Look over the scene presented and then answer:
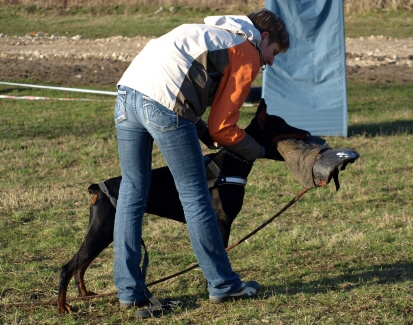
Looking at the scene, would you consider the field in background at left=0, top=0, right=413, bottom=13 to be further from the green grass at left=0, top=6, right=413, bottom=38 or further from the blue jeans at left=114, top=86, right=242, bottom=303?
the blue jeans at left=114, top=86, right=242, bottom=303

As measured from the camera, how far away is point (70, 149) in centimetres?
980

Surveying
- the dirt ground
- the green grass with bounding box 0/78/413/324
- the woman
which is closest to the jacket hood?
the woman

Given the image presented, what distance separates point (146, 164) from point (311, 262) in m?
1.73

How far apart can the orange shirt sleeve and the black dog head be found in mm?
600

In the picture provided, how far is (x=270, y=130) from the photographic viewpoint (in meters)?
4.62

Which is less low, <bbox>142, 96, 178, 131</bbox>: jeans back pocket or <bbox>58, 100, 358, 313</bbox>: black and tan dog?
<bbox>142, 96, 178, 131</bbox>: jeans back pocket

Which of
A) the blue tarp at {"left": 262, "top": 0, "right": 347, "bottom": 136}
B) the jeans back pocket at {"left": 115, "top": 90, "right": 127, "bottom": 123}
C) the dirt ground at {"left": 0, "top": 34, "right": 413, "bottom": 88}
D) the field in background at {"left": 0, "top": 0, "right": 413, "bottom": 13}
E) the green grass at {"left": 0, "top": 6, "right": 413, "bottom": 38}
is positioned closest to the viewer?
the jeans back pocket at {"left": 115, "top": 90, "right": 127, "bottom": 123}

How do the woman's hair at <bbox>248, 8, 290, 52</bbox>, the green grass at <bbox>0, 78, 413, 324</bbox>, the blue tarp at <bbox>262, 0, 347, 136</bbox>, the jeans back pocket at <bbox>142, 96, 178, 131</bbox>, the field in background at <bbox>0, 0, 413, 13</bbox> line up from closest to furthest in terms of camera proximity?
the jeans back pocket at <bbox>142, 96, 178, 131</bbox> < the woman's hair at <bbox>248, 8, 290, 52</bbox> < the green grass at <bbox>0, 78, 413, 324</bbox> < the blue tarp at <bbox>262, 0, 347, 136</bbox> < the field in background at <bbox>0, 0, 413, 13</bbox>

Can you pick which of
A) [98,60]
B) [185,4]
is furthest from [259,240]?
[185,4]

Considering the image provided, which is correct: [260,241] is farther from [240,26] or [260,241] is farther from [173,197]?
[240,26]

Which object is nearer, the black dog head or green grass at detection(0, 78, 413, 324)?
green grass at detection(0, 78, 413, 324)

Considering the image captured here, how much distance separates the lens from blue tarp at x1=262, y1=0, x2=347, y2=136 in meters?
10.5

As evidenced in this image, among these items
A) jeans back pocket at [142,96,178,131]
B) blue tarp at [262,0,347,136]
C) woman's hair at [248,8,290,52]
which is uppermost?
woman's hair at [248,8,290,52]

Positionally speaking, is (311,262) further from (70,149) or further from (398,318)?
(70,149)
